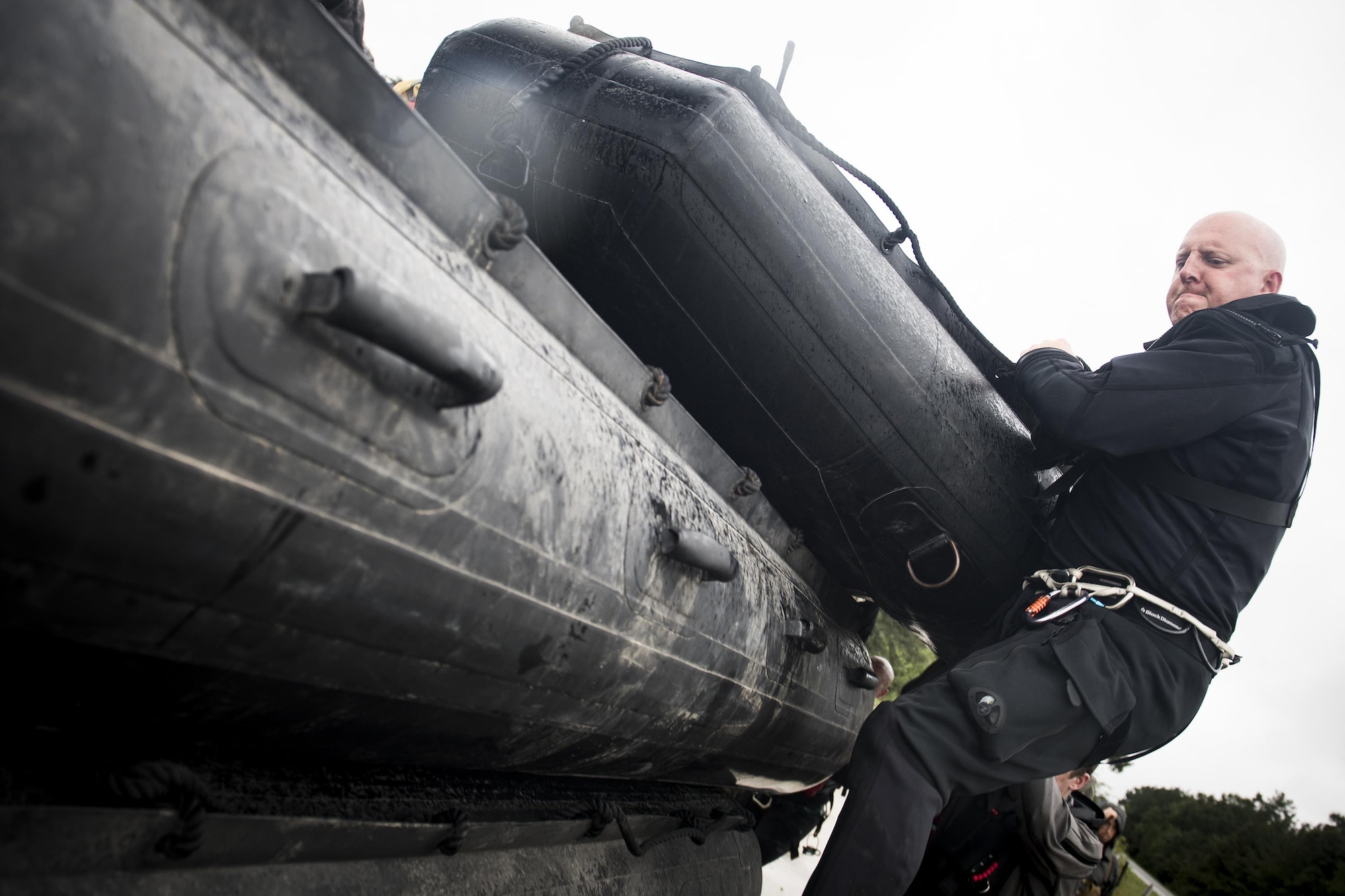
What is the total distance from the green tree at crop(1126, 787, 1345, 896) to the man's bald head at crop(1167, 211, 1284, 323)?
38.4ft

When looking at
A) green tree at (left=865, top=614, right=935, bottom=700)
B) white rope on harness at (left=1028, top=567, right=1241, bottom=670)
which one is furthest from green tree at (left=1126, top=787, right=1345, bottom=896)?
white rope on harness at (left=1028, top=567, right=1241, bottom=670)

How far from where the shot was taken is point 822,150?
195cm

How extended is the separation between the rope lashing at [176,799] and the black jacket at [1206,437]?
175 cm

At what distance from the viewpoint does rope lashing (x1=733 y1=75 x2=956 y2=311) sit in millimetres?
1871

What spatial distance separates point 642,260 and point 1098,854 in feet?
7.56

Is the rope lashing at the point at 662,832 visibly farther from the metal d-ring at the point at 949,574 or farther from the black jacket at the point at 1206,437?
the black jacket at the point at 1206,437

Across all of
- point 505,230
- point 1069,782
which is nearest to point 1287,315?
point 505,230

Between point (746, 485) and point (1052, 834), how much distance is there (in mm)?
1699

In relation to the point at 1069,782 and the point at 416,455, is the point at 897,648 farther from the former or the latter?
the point at 416,455

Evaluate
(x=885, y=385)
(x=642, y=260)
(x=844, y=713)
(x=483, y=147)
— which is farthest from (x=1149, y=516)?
(x=483, y=147)

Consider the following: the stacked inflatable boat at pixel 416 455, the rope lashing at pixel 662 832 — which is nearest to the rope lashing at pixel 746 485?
the stacked inflatable boat at pixel 416 455

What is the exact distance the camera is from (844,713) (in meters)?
2.10

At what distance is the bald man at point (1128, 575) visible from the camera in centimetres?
168

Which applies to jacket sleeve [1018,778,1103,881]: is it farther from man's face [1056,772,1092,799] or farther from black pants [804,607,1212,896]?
black pants [804,607,1212,896]
